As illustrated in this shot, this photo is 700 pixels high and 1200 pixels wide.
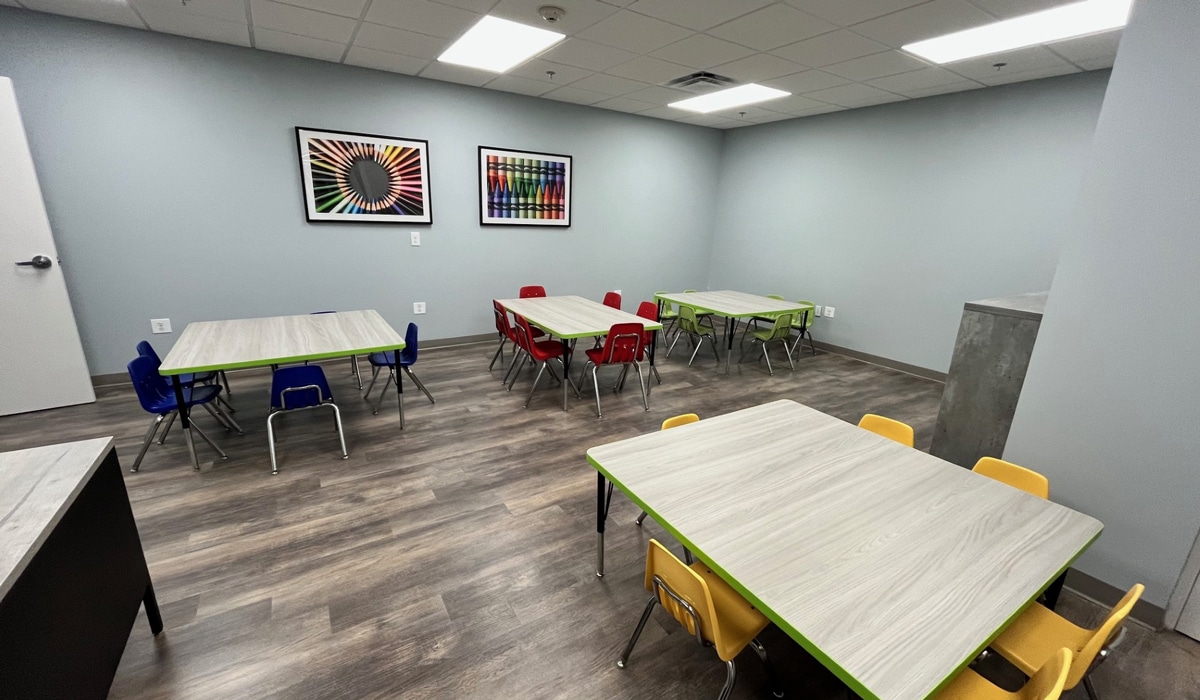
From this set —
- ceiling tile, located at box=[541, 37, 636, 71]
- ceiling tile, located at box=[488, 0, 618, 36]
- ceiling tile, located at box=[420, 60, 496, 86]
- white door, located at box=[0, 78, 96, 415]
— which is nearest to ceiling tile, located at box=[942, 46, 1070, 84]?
ceiling tile, located at box=[541, 37, 636, 71]

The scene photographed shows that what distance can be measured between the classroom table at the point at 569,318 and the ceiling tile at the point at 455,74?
7.08 feet

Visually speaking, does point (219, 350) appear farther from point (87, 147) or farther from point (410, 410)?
point (87, 147)

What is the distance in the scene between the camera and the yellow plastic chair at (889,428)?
208 cm

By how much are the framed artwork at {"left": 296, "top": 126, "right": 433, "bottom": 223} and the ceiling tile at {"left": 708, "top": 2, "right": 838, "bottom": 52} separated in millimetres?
3177

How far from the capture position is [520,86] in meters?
4.83

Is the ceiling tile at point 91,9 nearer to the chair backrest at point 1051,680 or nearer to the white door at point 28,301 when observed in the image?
the white door at point 28,301

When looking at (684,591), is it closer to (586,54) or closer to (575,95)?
(586,54)

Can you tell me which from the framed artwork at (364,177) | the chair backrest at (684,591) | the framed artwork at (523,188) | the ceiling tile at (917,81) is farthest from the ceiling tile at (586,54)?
the chair backrest at (684,591)

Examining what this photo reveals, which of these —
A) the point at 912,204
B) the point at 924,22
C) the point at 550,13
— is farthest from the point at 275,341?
the point at 912,204

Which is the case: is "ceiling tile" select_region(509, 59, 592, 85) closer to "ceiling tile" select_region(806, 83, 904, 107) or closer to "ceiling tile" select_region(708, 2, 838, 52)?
"ceiling tile" select_region(708, 2, 838, 52)

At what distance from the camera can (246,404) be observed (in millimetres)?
3781

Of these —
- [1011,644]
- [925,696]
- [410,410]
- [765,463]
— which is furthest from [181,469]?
[1011,644]

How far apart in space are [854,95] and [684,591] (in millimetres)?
5165

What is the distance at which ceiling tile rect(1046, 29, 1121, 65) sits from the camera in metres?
2.98
